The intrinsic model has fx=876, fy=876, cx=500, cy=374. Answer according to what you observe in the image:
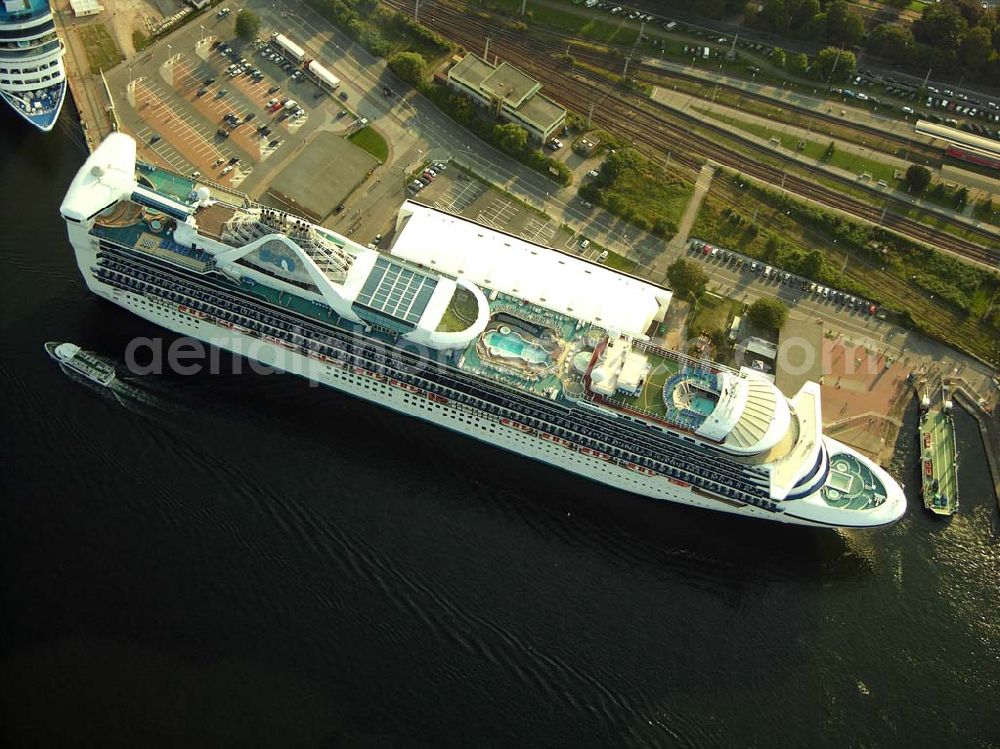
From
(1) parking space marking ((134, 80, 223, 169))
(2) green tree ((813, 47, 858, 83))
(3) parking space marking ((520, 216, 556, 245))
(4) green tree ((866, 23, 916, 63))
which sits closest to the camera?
(3) parking space marking ((520, 216, 556, 245))

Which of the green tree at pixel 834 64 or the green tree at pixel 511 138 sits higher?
the green tree at pixel 834 64

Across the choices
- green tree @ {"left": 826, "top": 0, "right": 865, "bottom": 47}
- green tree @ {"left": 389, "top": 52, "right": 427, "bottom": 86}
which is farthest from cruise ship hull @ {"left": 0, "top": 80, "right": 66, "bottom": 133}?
green tree @ {"left": 826, "top": 0, "right": 865, "bottom": 47}

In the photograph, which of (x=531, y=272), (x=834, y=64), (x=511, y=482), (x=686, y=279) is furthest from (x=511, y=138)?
(x=834, y=64)

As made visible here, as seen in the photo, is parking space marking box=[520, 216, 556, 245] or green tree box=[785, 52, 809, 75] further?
green tree box=[785, 52, 809, 75]

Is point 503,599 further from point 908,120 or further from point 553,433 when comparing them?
point 908,120

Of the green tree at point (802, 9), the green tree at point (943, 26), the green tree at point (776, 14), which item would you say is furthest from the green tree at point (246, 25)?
the green tree at point (943, 26)

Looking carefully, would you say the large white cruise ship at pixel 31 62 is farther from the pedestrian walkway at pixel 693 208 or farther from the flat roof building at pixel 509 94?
the pedestrian walkway at pixel 693 208

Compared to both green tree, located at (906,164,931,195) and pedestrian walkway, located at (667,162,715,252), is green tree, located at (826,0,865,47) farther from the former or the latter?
pedestrian walkway, located at (667,162,715,252)
